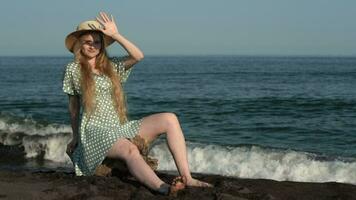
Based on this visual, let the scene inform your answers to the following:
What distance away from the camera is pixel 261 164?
36.0 ft

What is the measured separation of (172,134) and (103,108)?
0.86 meters

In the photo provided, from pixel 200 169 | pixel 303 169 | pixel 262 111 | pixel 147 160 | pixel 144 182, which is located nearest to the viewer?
pixel 144 182

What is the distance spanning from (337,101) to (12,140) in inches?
534

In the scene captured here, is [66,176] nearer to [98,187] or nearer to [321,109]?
[98,187]

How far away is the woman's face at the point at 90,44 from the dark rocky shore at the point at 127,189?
4.45ft

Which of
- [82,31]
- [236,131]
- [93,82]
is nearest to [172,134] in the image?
[93,82]

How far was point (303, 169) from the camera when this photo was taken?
10453mm

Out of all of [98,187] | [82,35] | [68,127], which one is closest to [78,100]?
[82,35]

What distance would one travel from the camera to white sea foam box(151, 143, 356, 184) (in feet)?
33.6

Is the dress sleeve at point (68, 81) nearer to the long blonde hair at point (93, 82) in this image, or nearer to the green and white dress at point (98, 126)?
the green and white dress at point (98, 126)

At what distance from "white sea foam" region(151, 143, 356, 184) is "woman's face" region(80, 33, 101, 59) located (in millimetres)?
5341

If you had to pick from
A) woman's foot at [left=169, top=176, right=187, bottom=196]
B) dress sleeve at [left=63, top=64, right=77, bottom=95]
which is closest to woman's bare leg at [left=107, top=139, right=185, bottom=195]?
woman's foot at [left=169, top=176, right=187, bottom=196]

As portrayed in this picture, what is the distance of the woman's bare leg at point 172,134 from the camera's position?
5.55m

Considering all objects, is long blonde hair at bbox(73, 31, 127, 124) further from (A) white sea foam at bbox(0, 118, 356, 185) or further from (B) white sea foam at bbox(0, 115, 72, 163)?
(B) white sea foam at bbox(0, 115, 72, 163)
